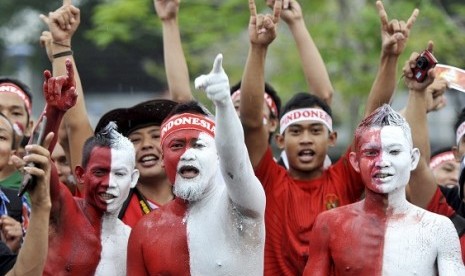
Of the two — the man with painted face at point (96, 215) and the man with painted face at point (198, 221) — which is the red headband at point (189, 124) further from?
the man with painted face at point (96, 215)

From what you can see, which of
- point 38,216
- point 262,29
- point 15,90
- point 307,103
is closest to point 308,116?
point 307,103

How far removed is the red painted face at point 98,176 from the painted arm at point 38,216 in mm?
671

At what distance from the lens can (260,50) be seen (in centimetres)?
689

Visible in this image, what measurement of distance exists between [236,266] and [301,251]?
1.23 metres

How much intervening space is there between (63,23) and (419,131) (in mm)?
2040

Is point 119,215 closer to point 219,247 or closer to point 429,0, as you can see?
point 219,247

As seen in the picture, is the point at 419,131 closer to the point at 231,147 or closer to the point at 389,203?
the point at 389,203

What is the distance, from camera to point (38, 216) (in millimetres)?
5652

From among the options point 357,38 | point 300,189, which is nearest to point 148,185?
point 300,189

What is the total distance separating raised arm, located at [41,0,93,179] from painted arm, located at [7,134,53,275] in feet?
5.25

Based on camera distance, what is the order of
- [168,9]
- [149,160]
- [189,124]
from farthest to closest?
[168,9], [149,160], [189,124]

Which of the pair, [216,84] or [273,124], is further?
[273,124]

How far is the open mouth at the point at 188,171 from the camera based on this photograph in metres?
6.12

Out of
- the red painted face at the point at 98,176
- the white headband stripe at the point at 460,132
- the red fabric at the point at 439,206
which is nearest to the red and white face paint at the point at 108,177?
the red painted face at the point at 98,176
